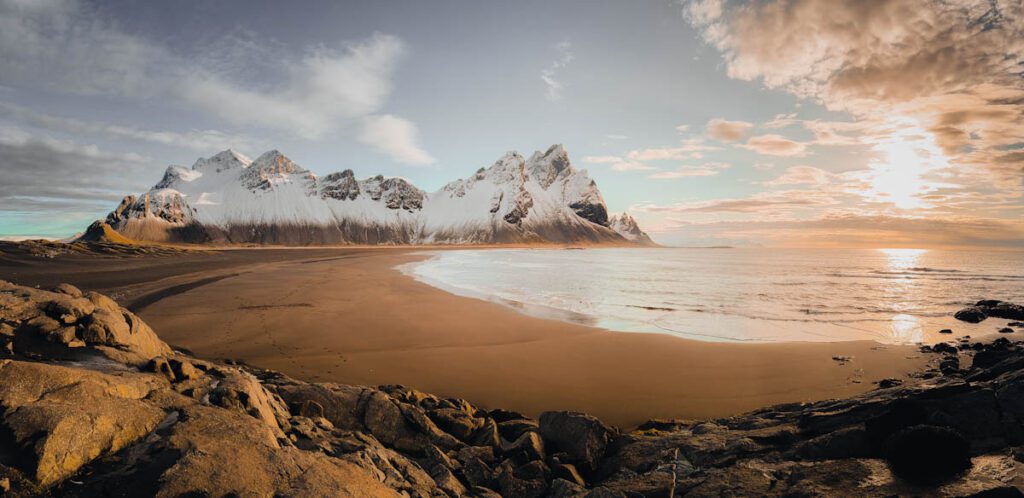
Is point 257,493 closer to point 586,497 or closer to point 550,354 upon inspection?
point 586,497

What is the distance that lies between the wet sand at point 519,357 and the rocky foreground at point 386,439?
1.70 metres

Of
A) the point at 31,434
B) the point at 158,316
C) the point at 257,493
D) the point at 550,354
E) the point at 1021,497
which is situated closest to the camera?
the point at 31,434

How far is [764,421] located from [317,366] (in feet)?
37.4

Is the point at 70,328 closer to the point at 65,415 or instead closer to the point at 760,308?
the point at 65,415

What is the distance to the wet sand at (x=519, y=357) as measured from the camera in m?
10.1

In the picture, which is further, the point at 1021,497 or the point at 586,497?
the point at 586,497

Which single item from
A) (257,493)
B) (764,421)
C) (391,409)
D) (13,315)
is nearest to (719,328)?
(764,421)

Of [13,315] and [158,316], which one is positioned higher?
[13,315]

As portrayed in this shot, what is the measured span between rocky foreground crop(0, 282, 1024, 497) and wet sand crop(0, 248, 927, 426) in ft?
5.57

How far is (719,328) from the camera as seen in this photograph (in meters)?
17.7

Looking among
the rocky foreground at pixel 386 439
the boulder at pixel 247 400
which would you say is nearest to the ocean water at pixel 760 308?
the rocky foreground at pixel 386 439

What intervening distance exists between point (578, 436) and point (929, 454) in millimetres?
4454

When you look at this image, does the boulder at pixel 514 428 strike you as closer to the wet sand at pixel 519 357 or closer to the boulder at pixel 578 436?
the boulder at pixel 578 436

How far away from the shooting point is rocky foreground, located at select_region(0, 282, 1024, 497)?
3.63 m
